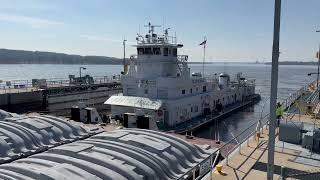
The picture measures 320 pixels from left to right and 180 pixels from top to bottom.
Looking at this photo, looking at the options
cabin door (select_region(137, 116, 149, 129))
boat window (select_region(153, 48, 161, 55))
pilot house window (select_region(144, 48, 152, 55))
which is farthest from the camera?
pilot house window (select_region(144, 48, 152, 55))

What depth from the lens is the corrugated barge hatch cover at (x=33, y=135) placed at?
55.1ft

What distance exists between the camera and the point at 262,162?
15234 mm

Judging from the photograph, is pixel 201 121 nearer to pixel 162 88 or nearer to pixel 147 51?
pixel 162 88

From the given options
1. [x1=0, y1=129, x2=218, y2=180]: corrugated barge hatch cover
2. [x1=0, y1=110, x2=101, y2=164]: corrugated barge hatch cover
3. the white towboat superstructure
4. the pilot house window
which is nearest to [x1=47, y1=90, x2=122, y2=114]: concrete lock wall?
the white towboat superstructure

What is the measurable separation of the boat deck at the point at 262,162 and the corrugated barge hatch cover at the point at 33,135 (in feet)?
31.2

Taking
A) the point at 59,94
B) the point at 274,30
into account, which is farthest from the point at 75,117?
the point at 274,30

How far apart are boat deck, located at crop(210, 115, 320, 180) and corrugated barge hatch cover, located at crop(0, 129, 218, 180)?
124cm

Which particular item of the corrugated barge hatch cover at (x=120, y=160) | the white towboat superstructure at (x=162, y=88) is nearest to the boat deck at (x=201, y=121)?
the white towboat superstructure at (x=162, y=88)

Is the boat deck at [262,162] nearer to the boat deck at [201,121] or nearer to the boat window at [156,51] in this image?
the boat deck at [201,121]

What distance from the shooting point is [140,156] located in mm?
12883

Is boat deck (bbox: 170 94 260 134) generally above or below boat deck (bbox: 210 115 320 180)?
below

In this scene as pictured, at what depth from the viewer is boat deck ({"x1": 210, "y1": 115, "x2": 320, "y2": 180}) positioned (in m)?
13.6

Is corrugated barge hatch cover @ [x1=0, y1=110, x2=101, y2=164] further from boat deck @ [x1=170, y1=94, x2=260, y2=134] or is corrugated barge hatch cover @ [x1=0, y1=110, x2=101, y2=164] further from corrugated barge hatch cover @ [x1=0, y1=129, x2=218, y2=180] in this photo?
boat deck @ [x1=170, y1=94, x2=260, y2=134]

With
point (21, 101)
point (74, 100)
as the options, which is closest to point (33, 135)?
point (21, 101)
